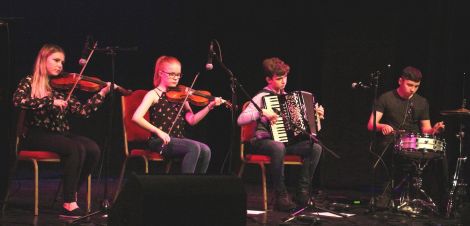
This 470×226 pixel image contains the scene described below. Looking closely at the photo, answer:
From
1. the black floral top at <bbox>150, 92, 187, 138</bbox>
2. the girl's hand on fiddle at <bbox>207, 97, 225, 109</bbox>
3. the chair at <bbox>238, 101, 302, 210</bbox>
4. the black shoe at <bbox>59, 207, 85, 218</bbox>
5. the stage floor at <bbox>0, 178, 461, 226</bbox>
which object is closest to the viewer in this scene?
the stage floor at <bbox>0, 178, 461, 226</bbox>

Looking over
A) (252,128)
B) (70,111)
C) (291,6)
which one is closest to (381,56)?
(291,6)

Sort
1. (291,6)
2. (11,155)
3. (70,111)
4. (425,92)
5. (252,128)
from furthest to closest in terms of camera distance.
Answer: (291,6), (425,92), (252,128), (70,111), (11,155)

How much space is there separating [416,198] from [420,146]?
860mm

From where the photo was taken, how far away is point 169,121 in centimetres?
557

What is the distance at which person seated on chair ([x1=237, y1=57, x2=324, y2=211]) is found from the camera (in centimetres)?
570

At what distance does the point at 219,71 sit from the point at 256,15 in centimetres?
80

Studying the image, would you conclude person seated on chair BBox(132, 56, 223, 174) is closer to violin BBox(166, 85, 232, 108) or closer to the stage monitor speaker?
violin BBox(166, 85, 232, 108)

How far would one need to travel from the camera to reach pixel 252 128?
19.9ft

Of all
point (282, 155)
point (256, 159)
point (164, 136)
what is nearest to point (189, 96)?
point (164, 136)

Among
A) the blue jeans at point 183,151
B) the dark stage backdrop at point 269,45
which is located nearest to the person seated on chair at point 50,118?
the blue jeans at point 183,151

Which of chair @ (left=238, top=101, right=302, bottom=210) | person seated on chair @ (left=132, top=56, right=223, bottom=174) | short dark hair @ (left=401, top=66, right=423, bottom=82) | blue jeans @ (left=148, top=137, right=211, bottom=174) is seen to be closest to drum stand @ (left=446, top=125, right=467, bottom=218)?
short dark hair @ (left=401, top=66, right=423, bottom=82)

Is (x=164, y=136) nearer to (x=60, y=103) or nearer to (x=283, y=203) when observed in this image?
(x=60, y=103)

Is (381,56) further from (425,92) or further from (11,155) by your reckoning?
(11,155)

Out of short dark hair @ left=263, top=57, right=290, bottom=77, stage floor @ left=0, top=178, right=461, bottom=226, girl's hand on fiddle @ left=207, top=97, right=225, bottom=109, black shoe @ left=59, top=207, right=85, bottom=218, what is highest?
short dark hair @ left=263, top=57, right=290, bottom=77
